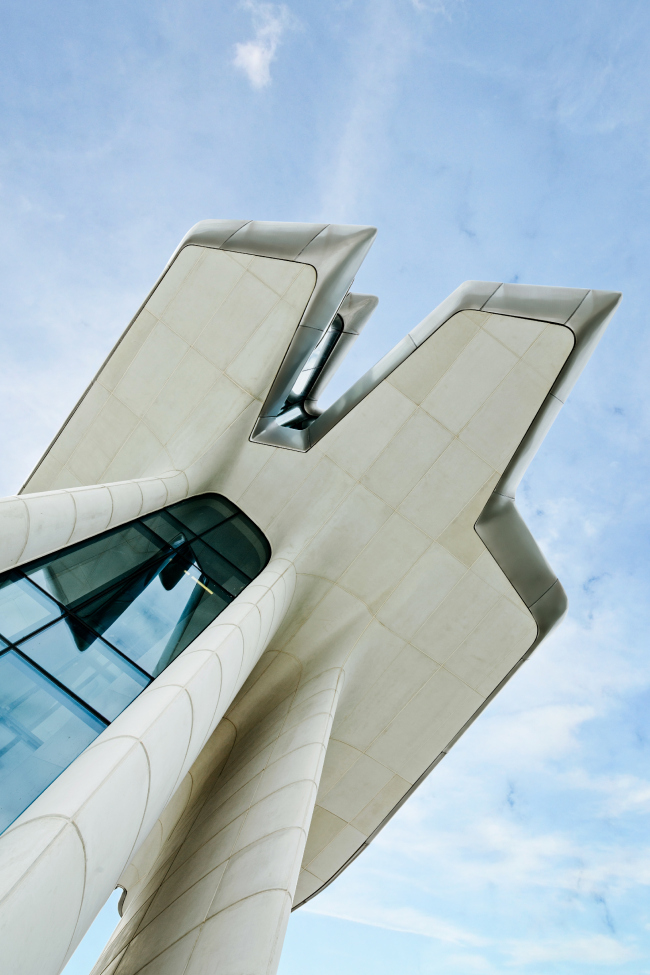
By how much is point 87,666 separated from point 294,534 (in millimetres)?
6530

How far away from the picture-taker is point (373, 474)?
1462 centimetres

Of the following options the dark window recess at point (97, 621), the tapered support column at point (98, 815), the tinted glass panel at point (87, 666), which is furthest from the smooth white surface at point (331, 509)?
the tapered support column at point (98, 815)

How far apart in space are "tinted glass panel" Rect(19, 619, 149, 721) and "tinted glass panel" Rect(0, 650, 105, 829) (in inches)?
10.7

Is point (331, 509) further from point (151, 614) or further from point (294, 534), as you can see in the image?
point (151, 614)

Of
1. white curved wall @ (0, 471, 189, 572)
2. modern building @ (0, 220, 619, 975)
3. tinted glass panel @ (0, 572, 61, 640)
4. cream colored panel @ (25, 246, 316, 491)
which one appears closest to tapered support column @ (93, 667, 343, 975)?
modern building @ (0, 220, 619, 975)

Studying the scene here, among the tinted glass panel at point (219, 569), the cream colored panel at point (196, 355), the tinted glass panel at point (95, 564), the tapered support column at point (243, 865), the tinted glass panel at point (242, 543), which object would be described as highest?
the cream colored panel at point (196, 355)

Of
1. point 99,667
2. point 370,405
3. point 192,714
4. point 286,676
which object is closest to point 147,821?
point 192,714

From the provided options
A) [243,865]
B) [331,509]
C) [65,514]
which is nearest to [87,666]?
[65,514]

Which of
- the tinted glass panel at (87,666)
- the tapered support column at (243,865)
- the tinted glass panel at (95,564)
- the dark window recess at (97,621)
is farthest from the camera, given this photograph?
the tinted glass panel at (95,564)

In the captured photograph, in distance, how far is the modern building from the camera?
10812 millimetres

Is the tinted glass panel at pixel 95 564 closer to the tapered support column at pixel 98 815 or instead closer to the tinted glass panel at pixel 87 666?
the tinted glass panel at pixel 87 666

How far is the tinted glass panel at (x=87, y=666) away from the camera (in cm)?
896

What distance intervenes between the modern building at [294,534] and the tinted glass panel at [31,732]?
37.2 inches

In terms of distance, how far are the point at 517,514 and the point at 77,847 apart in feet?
38.2
